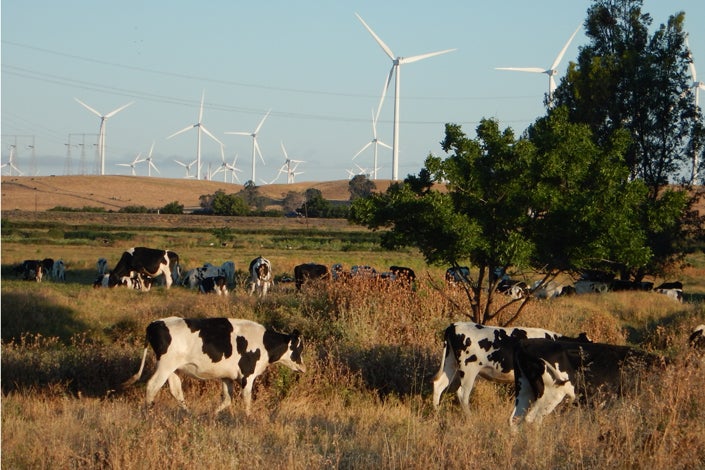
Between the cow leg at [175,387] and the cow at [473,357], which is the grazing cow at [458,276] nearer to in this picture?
the cow at [473,357]

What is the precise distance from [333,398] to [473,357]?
2127 millimetres

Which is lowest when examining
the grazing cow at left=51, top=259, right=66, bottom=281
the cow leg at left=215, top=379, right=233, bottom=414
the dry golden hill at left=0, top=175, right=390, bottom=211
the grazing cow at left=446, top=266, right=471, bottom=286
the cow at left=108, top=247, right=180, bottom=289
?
the cow leg at left=215, top=379, right=233, bottom=414

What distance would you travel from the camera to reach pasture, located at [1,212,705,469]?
7.80 meters

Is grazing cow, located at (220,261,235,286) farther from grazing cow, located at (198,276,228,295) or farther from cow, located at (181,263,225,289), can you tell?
grazing cow, located at (198,276,228,295)

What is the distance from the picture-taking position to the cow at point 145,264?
35.4 m

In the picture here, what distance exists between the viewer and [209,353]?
13023 millimetres

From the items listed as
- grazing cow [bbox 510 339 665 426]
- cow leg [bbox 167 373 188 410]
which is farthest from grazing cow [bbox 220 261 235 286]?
grazing cow [bbox 510 339 665 426]

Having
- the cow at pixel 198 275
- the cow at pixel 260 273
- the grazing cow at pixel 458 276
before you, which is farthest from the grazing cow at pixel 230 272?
the grazing cow at pixel 458 276

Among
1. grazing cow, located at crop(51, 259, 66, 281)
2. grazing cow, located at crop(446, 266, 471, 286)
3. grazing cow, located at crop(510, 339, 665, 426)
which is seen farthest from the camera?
grazing cow, located at crop(51, 259, 66, 281)

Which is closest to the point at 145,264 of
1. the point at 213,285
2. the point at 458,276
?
the point at 213,285

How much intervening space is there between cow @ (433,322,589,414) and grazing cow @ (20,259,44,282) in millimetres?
27623

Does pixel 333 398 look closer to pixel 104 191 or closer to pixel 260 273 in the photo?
pixel 260 273

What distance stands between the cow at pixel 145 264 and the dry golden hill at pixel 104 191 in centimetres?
10123

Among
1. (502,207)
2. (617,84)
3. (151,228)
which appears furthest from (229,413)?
(151,228)
